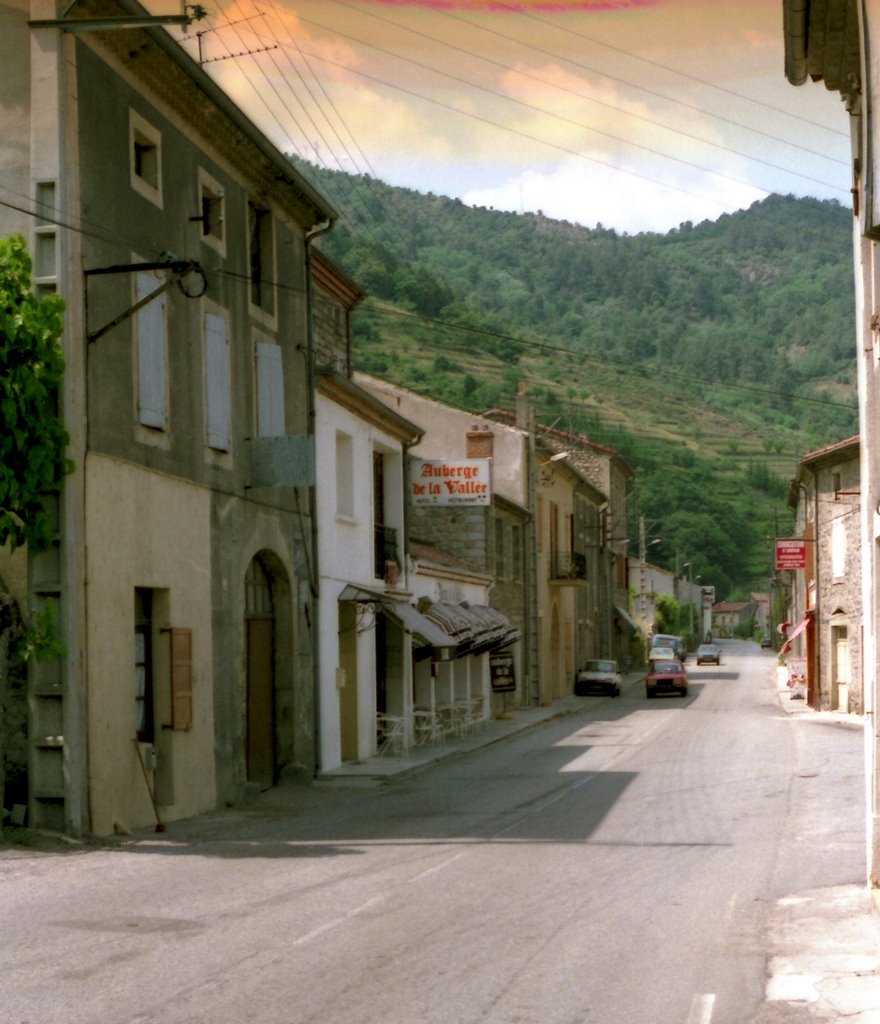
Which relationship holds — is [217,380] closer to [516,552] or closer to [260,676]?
[260,676]

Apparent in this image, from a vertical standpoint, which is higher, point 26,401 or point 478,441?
point 478,441

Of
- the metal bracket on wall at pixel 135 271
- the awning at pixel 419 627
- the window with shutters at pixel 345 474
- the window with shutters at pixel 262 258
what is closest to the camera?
the metal bracket on wall at pixel 135 271

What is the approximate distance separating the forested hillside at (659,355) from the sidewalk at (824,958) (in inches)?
2819

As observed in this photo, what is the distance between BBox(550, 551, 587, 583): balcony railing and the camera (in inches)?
2176

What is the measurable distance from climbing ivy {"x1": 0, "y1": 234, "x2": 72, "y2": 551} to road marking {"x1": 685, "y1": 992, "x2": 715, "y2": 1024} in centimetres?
858

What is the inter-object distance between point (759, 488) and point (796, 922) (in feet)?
397

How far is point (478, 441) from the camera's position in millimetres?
44625

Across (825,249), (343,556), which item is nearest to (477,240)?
(825,249)

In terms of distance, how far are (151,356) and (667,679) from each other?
4001cm

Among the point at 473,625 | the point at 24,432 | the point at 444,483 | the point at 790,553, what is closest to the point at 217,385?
the point at 24,432

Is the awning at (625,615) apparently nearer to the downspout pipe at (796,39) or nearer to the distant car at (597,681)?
the distant car at (597,681)

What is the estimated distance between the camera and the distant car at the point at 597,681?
57.4m

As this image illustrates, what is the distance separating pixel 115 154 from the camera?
16.8 m

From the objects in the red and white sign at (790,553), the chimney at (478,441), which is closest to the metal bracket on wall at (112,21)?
the chimney at (478,441)
